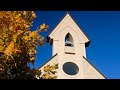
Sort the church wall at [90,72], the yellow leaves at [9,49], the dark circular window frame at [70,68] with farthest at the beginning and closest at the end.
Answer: the dark circular window frame at [70,68], the church wall at [90,72], the yellow leaves at [9,49]

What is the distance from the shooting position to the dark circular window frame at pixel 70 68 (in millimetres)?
22139

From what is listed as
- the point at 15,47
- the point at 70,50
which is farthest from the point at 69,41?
the point at 15,47

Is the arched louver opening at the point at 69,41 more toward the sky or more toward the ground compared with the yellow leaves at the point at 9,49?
more toward the sky

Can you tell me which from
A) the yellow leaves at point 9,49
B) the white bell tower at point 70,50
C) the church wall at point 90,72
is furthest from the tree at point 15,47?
the church wall at point 90,72

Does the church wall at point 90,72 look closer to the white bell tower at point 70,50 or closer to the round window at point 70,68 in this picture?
the white bell tower at point 70,50

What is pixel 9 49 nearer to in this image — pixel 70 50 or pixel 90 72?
pixel 90 72

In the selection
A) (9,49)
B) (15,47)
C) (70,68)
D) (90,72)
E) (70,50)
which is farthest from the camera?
(70,50)

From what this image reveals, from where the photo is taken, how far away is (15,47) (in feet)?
27.1

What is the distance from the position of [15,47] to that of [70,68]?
47.3 ft

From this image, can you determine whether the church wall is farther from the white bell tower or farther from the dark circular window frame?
the dark circular window frame
